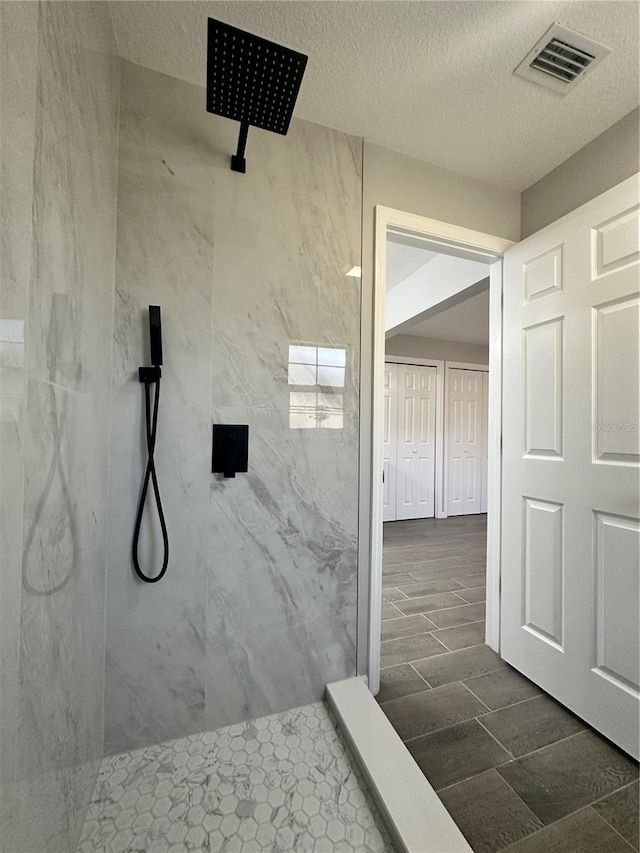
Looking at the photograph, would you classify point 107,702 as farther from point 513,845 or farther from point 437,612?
point 437,612

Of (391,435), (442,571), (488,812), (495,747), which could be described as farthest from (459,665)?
(391,435)

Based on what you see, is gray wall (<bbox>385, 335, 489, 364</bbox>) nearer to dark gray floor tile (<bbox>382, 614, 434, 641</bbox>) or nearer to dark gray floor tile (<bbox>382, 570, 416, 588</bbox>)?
dark gray floor tile (<bbox>382, 570, 416, 588</bbox>)

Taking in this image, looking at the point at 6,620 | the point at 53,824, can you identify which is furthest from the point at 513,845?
the point at 6,620

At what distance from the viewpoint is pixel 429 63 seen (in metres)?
1.26

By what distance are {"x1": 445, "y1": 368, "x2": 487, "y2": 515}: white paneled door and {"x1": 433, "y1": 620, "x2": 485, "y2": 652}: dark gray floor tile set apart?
3.14 metres

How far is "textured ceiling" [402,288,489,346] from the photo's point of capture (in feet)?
12.5

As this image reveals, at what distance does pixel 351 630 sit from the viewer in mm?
1563

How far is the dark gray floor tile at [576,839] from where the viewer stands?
1.01 m

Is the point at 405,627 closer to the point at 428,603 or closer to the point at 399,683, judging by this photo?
the point at 428,603

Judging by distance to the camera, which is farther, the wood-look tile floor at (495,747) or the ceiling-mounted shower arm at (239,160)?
the ceiling-mounted shower arm at (239,160)

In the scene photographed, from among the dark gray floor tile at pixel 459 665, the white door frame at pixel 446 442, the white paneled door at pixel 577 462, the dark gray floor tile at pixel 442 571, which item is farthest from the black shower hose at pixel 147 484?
the white door frame at pixel 446 442

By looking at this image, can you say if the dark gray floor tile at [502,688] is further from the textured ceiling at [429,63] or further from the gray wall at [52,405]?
the textured ceiling at [429,63]

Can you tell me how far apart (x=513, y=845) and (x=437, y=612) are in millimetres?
1330

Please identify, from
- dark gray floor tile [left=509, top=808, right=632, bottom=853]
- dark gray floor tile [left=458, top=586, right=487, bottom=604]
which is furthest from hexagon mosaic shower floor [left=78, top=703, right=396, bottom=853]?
dark gray floor tile [left=458, top=586, right=487, bottom=604]
